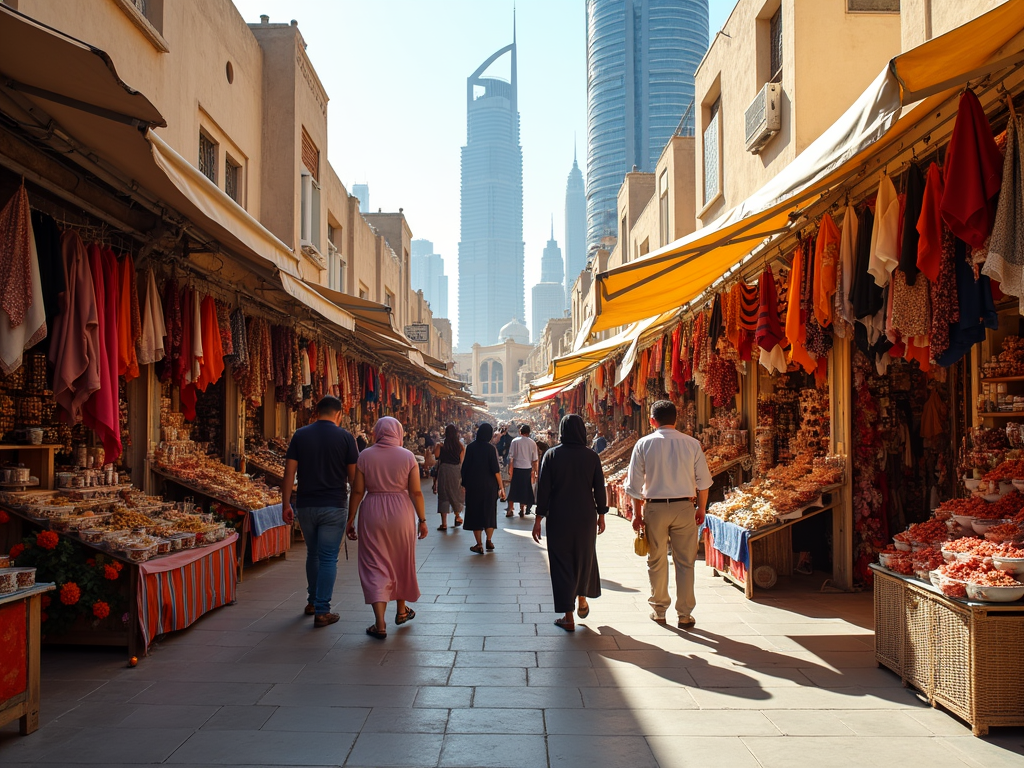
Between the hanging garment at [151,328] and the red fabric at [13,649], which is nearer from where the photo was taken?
the red fabric at [13,649]

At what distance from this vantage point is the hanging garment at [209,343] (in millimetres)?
7078

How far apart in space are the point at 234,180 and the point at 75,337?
19.9 ft

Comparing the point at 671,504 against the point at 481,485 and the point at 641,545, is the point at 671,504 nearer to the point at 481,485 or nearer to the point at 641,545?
the point at 641,545

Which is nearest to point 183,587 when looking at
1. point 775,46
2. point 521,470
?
point 521,470

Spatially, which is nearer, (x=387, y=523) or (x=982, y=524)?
(x=982, y=524)

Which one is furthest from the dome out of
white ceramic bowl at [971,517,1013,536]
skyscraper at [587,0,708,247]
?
white ceramic bowl at [971,517,1013,536]

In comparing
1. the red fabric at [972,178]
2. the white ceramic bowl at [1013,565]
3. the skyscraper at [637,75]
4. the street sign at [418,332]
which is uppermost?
the skyscraper at [637,75]

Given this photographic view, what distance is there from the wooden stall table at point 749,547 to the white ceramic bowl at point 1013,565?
9.21 feet

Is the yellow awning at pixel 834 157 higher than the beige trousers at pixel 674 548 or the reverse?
higher

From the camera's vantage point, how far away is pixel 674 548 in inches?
225

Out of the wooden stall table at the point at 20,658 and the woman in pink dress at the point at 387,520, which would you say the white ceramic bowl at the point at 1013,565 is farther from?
the wooden stall table at the point at 20,658

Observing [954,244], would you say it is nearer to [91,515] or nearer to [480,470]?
[91,515]

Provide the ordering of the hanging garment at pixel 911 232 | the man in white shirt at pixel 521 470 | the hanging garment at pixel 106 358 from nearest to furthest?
the hanging garment at pixel 911 232, the hanging garment at pixel 106 358, the man in white shirt at pixel 521 470

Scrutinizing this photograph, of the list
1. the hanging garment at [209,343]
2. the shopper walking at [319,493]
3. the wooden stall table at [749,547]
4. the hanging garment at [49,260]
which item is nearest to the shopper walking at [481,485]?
the wooden stall table at [749,547]
